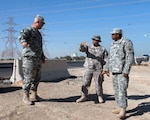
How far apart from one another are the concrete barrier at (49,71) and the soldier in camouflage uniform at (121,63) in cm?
637

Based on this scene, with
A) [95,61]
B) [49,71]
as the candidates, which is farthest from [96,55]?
[49,71]

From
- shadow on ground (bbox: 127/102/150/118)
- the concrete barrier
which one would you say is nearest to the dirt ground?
shadow on ground (bbox: 127/102/150/118)

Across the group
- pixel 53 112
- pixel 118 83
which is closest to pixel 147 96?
pixel 118 83

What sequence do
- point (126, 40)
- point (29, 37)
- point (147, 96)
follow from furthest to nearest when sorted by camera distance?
point (147, 96), point (29, 37), point (126, 40)

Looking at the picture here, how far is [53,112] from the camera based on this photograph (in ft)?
23.9

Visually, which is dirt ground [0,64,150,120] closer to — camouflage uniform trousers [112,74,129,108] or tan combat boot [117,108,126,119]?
tan combat boot [117,108,126,119]

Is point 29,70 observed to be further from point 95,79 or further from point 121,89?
point 121,89

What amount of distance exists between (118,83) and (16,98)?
315 centimetres

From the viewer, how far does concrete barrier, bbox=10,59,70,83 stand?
1288 cm

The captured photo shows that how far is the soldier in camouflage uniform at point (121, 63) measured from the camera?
6.94 m

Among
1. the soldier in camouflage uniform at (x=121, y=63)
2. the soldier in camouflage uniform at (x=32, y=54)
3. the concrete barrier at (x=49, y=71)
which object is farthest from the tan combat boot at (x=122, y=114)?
the concrete barrier at (x=49, y=71)

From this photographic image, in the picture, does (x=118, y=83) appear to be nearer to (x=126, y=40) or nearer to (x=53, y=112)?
(x=126, y=40)

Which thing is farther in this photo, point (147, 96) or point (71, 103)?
point (147, 96)

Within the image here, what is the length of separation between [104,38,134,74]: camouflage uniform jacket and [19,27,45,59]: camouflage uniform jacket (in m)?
1.90
